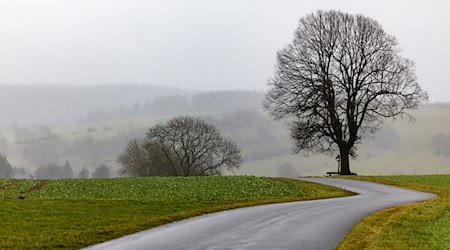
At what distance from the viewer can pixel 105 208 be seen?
25438 mm

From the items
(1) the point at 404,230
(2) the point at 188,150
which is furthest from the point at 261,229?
(2) the point at 188,150

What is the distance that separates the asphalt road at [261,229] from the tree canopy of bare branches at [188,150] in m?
54.9

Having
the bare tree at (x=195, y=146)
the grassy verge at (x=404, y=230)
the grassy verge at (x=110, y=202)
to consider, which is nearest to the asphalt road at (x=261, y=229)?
the grassy verge at (x=404, y=230)

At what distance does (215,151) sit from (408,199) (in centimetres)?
5419

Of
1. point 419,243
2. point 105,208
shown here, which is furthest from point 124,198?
point 419,243

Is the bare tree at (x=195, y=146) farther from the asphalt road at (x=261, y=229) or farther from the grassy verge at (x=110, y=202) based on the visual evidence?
the asphalt road at (x=261, y=229)

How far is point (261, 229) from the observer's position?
57.6ft

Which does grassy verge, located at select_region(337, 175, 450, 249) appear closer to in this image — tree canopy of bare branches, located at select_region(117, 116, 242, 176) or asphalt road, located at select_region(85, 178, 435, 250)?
asphalt road, located at select_region(85, 178, 435, 250)

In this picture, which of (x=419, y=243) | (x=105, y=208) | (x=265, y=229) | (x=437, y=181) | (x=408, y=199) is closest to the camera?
(x=419, y=243)

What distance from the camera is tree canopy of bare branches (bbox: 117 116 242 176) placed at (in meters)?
79.8

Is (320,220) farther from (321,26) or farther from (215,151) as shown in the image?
(215,151)

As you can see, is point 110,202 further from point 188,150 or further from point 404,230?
point 188,150

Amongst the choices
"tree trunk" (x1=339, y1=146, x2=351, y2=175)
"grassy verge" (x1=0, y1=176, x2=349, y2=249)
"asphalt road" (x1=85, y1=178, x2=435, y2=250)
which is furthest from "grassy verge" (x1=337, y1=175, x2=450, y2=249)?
"tree trunk" (x1=339, y1=146, x2=351, y2=175)

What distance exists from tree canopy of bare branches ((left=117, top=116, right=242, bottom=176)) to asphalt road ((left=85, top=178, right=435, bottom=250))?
54.9 metres
